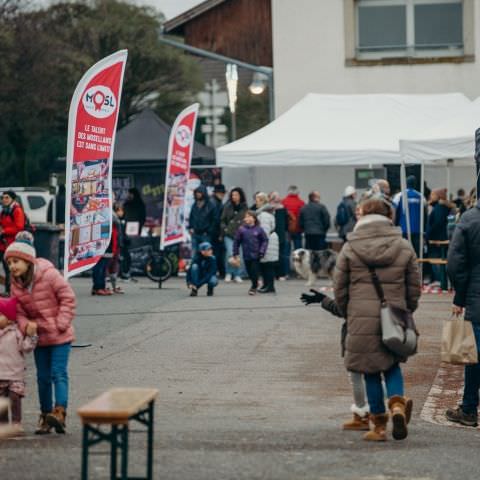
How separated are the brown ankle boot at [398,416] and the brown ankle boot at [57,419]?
2.29 meters

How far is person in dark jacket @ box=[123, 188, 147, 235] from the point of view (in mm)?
29438

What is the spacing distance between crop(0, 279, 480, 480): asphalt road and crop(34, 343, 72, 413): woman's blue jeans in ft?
0.85

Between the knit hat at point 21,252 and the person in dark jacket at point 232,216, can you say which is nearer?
the knit hat at point 21,252

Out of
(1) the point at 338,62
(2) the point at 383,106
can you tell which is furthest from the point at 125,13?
(2) the point at 383,106

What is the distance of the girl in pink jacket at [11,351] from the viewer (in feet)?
34.6

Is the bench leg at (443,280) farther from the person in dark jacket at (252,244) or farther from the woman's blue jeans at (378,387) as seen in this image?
the woman's blue jeans at (378,387)

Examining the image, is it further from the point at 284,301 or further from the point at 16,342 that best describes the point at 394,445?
the point at 284,301

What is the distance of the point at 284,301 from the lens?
23.3 metres

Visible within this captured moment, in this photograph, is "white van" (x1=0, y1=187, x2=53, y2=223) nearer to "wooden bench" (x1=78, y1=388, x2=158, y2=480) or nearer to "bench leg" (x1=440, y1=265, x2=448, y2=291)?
"bench leg" (x1=440, y1=265, x2=448, y2=291)

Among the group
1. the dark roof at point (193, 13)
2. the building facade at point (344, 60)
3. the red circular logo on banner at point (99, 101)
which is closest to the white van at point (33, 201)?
the dark roof at point (193, 13)

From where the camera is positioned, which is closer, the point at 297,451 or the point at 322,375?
the point at 297,451

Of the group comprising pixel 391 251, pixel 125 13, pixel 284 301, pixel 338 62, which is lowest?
pixel 284 301

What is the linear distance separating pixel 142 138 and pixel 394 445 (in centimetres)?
2322

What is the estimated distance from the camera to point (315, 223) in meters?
29.8
